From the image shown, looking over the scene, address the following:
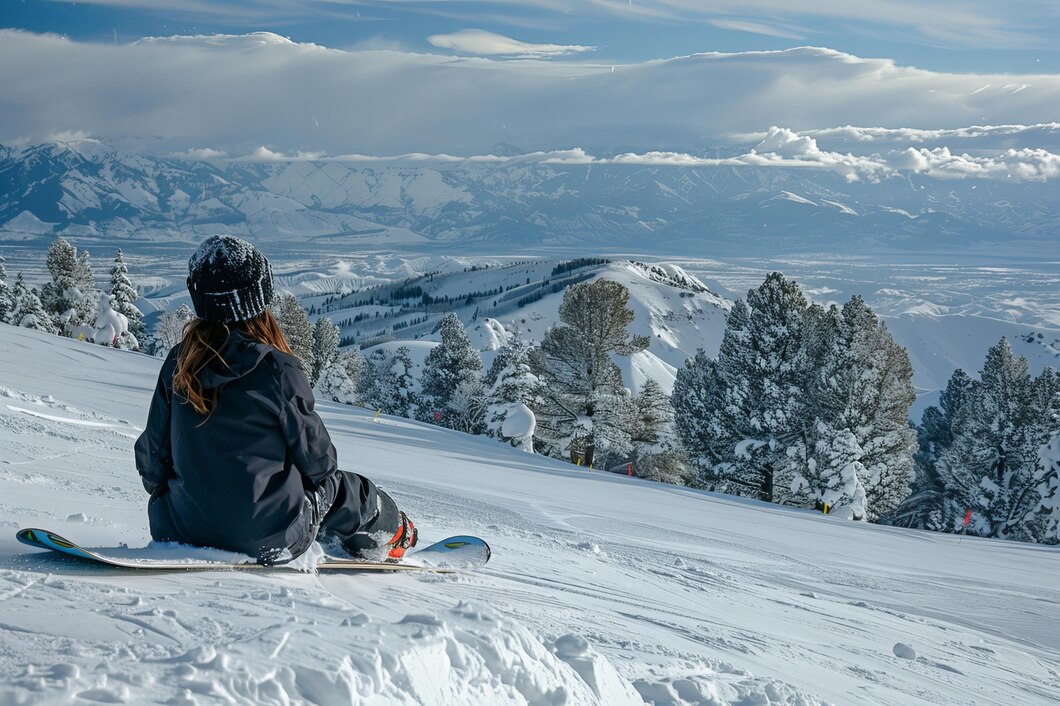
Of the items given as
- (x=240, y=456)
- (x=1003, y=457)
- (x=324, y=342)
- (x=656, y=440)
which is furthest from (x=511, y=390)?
(x=324, y=342)

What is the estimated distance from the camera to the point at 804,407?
24.4 meters

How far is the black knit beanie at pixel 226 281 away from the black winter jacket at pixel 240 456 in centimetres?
13

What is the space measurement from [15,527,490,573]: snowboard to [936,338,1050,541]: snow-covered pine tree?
30388 millimetres

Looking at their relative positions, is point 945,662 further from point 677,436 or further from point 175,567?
point 677,436

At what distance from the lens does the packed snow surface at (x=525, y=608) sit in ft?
8.13

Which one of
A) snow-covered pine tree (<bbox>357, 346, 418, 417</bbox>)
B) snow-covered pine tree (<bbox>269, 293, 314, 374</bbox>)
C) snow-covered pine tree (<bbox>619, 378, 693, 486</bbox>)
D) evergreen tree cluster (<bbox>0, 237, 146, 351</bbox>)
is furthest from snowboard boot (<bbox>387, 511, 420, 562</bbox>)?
snow-covered pine tree (<bbox>357, 346, 418, 417</bbox>)

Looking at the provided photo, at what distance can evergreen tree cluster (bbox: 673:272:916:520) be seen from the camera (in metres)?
23.1

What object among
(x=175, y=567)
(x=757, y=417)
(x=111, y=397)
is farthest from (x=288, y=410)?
(x=757, y=417)

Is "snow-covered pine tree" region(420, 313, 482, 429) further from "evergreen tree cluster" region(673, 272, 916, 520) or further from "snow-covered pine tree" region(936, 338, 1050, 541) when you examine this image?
"snow-covered pine tree" region(936, 338, 1050, 541)

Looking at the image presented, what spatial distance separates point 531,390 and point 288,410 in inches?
1093

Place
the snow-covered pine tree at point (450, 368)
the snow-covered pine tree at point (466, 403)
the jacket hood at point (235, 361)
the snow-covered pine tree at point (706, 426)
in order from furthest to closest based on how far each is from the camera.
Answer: the snow-covered pine tree at point (450, 368) < the snow-covered pine tree at point (466, 403) < the snow-covered pine tree at point (706, 426) < the jacket hood at point (235, 361)

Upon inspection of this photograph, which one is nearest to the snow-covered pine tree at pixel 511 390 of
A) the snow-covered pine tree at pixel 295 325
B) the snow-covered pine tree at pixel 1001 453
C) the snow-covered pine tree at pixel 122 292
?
the snow-covered pine tree at pixel 295 325

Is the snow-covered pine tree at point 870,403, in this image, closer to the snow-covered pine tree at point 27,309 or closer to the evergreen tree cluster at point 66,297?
the evergreen tree cluster at point 66,297

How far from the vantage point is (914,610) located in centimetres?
763
